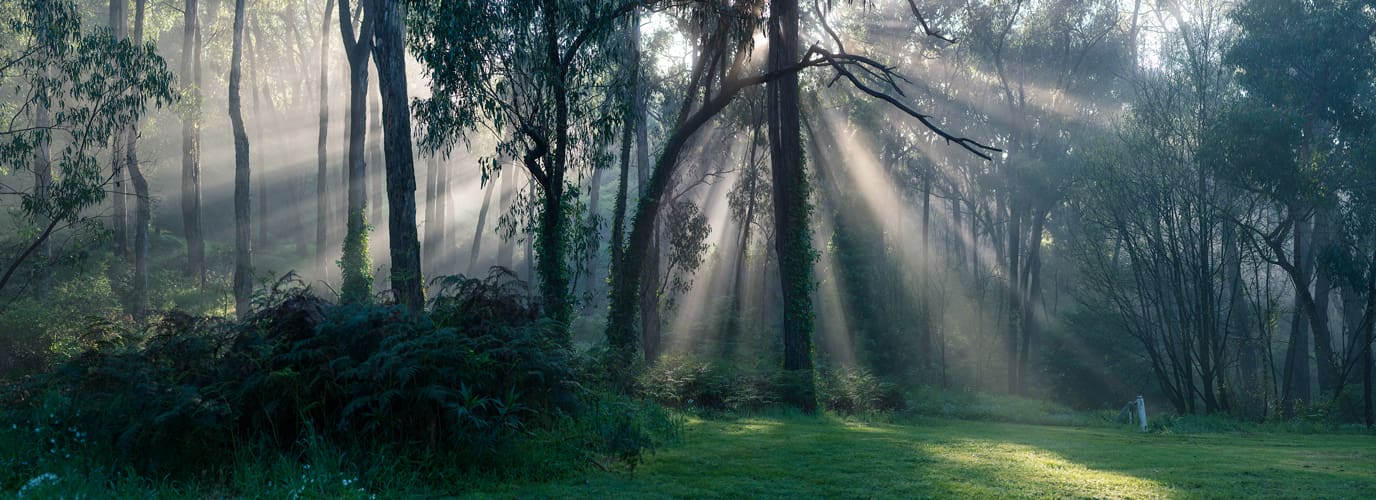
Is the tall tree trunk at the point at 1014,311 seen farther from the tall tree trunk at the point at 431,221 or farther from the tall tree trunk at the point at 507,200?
the tall tree trunk at the point at 431,221

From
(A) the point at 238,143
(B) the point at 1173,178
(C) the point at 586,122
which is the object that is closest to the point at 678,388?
(C) the point at 586,122

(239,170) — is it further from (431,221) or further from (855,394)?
(855,394)

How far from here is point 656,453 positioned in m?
9.46

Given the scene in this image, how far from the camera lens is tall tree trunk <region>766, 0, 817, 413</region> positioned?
18.5m

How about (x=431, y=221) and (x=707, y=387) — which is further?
(x=431, y=221)

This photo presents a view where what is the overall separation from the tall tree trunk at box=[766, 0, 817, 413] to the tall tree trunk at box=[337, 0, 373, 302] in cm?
1323

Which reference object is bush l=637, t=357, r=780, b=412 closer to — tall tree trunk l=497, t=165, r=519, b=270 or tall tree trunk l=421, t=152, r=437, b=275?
tall tree trunk l=421, t=152, r=437, b=275

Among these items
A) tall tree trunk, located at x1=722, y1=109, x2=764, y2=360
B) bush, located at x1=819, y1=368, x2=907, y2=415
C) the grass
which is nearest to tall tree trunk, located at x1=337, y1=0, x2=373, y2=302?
tall tree trunk, located at x1=722, y1=109, x2=764, y2=360

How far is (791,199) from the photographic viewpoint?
18.7 m

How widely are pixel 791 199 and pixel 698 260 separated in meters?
10.9

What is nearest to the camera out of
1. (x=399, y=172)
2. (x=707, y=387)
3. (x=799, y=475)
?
(x=799, y=475)

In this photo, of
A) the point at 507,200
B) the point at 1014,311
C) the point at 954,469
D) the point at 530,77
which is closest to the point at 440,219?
the point at 507,200

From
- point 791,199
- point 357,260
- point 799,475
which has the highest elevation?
point 791,199

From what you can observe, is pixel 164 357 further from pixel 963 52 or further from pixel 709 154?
pixel 963 52
